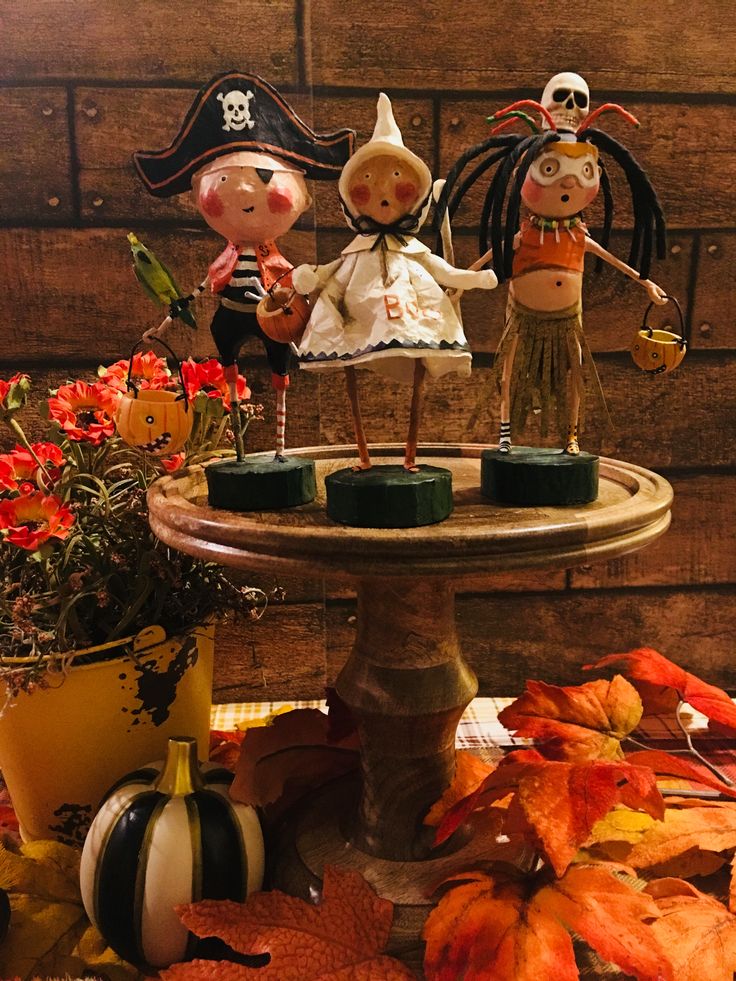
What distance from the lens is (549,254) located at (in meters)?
0.69

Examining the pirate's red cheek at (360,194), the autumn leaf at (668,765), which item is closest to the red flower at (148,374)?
the pirate's red cheek at (360,194)

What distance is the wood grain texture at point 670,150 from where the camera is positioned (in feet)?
3.45

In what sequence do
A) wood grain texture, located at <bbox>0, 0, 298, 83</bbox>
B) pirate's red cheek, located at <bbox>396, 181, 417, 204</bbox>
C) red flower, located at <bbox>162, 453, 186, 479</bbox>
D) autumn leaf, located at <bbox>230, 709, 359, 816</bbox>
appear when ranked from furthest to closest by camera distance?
wood grain texture, located at <bbox>0, 0, 298, 83</bbox>
red flower, located at <bbox>162, 453, 186, 479</bbox>
autumn leaf, located at <bbox>230, 709, 359, 816</bbox>
pirate's red cheek, located at <bbox>396, 181, 417, 204</bbox>

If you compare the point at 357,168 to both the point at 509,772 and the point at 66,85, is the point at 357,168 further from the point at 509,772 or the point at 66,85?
the point at 66,85

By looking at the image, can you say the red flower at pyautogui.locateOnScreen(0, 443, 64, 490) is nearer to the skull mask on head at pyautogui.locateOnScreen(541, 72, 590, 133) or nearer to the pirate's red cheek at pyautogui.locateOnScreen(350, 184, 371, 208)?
the pirate's red cheek at pyautogui.locateOnScreen(350, 184, 371, 208)

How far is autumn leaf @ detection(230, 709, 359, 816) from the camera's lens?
72 cm

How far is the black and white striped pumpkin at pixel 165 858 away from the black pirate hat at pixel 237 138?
0.52m

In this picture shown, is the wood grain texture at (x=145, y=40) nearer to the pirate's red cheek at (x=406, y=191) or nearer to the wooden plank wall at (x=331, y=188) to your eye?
the wooden plank wall at (x=331, y=188)

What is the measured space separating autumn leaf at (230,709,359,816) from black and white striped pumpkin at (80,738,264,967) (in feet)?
0.11

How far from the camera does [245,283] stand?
2.25 ft

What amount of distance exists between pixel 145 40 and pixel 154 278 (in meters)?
0.53

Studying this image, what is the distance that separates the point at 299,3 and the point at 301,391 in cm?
51

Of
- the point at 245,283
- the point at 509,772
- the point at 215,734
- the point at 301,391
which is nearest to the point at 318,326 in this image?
the point at 245,283

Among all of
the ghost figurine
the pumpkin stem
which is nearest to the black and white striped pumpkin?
the pumpkin stem
